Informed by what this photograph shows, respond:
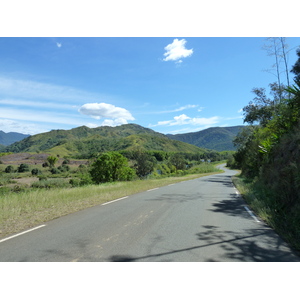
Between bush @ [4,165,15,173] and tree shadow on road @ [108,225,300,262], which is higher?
bush @ [4,165,15,173]

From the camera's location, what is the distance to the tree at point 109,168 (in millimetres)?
30797

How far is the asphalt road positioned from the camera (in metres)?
4.33

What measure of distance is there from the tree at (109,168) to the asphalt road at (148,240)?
22946 mm

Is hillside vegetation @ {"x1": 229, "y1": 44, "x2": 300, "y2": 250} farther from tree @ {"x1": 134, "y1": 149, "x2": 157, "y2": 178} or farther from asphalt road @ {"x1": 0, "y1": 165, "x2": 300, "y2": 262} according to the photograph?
tree @ {"x1": 134, "y1": 149, "x2": 157, "y2": 178}

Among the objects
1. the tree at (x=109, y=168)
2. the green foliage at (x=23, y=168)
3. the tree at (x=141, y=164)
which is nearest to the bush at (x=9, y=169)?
the green foliage at (x=23, y=168)

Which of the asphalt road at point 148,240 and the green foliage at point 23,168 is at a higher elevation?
the green foliage at point 23,168

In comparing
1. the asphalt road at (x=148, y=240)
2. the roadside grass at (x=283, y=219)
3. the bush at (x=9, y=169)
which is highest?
the bush at (x=9, y=169)

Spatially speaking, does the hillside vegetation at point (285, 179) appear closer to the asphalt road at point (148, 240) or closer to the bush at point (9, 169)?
the asphalt road at point (148, 240)

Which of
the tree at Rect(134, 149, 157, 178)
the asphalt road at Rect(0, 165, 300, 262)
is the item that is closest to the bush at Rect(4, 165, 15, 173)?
the tree at Rect(134, 149, 157, 178)

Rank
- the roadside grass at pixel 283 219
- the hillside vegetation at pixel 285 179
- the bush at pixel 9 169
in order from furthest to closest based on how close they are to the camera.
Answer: the bush at pixel 9 169 < the hillside vegetation at pixel 285 179 < the roadside grass at pixel 283 219

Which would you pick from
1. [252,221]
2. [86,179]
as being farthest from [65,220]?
[86,179]

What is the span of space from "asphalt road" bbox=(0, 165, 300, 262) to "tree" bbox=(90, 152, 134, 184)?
22946 millimetres

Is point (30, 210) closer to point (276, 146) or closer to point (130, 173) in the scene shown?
point (276, 146)

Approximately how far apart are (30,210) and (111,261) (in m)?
5.44
